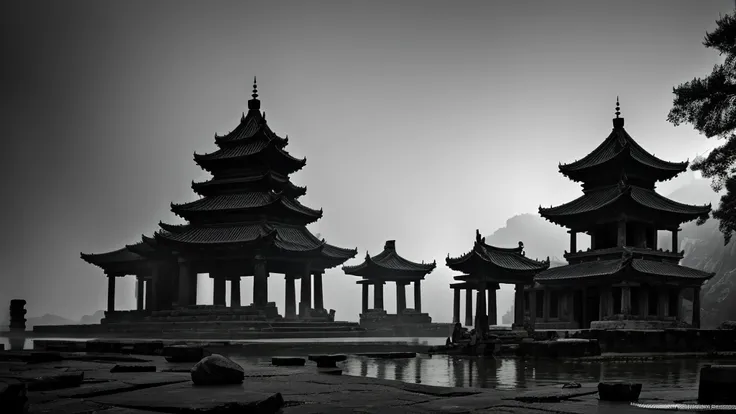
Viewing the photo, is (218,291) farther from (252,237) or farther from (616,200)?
(616,200)

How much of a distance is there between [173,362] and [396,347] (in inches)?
622

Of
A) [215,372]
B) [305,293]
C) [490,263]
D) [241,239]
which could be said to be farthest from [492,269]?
[215,372]

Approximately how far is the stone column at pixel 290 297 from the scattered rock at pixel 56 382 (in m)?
31.7

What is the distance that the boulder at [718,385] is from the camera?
793 centimetres

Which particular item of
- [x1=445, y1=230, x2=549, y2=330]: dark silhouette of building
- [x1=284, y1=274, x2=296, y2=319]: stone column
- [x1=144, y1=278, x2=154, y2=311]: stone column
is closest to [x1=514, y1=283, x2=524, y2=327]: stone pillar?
[x1=445, y1=230, x2=549, y2=330]: dark silhouette of building

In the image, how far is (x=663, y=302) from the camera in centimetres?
4509

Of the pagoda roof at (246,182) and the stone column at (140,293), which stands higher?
the pagoda roof at (246,182)

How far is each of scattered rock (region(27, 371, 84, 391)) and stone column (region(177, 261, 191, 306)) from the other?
105ft

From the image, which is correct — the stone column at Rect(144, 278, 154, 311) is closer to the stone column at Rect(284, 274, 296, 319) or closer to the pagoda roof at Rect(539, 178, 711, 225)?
the stone column at Rect(284, 274, 296, 319)

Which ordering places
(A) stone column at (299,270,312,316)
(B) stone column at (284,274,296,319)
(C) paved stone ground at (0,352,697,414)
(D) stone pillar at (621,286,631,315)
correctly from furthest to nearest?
1. (A) stone column at (299,270,312,316)
2. (D) stone pillar at (621,286,631,315)
3. (B) stone column at (284,274,296,319)
4. (C) paved stone ground at (0,352,697,414)

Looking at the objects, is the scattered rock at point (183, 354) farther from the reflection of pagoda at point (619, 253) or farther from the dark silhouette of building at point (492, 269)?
the reflection of pagoda at point (619, 253)

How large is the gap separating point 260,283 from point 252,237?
103 inches

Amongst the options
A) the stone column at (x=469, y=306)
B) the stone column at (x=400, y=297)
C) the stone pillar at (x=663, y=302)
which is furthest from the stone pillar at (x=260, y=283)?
the stone pillar at (x=663, y=302)

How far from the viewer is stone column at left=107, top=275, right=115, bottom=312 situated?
162 feet
